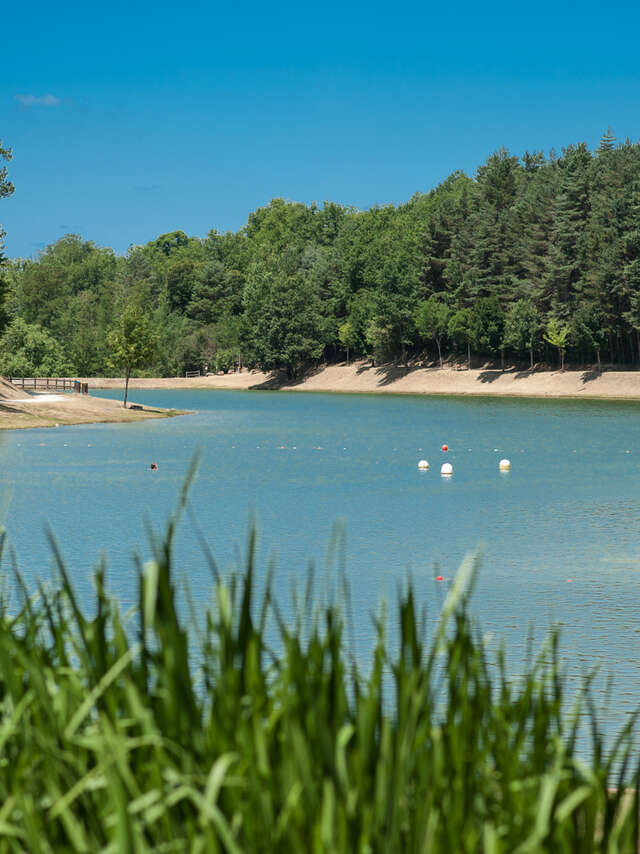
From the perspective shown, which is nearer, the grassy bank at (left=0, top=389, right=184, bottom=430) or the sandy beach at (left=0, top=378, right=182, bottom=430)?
the grassy bank at (left=0, top=389, right=184, bottom=430)

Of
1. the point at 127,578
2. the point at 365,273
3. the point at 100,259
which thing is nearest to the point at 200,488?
the point at 127,578

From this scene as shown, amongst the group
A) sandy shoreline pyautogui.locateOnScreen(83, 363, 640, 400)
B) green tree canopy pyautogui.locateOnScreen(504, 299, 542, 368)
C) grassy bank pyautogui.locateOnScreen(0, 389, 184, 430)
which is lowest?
grassy bank pyautogui.locateOnScreen(0, 389, 184, 430)

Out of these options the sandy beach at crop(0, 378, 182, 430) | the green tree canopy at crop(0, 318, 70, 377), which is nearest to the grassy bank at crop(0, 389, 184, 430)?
the sandy beach at crop(0, 378, 182, 430)

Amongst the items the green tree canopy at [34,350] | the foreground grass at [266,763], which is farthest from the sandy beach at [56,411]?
the green tree canopy at [34,350]

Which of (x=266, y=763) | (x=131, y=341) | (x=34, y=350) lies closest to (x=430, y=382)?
(x=34, y=350)

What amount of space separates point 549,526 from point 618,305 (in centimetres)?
6678

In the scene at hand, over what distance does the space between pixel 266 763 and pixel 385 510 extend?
18737mm

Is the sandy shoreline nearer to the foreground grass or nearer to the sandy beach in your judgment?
the sandy beach

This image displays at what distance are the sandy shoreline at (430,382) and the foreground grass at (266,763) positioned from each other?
7702 cm

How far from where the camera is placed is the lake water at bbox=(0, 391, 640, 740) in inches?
523

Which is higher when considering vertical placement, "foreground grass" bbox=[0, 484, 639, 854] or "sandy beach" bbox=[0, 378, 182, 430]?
"foreground grass" bbox=[0, 484, 639, 854]

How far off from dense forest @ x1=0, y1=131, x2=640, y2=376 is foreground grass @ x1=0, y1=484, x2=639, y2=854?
49666 mm

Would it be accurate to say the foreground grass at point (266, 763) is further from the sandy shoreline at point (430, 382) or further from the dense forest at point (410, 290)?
the sandy shoreline at point (430, 382)

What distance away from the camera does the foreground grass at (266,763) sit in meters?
3.35
